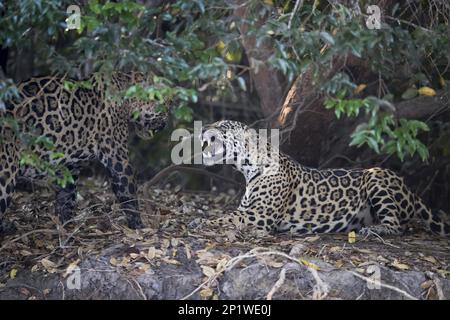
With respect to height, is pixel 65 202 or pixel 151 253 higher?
pixel 65 202

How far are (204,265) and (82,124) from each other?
6.69 ft

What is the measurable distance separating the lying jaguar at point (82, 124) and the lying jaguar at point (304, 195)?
0.83 m

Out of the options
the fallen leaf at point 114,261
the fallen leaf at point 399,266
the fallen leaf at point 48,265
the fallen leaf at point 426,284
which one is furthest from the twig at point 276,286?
the fallen leaf at point 48,265

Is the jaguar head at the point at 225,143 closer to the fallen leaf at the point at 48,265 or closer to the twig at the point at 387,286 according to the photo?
the fallen leaf at the point at 48,265

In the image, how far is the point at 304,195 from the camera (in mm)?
9680

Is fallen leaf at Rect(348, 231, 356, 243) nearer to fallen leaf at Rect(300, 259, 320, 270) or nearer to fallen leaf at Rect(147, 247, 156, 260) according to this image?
fallen leaf at Rect(300, 259, 320, 270)

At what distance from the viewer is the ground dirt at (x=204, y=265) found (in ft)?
25.4


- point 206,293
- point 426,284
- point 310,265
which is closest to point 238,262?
point 206,293

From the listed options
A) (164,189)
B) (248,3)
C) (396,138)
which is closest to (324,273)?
(396,138)

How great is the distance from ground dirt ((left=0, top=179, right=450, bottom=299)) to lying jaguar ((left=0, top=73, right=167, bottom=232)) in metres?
0.33

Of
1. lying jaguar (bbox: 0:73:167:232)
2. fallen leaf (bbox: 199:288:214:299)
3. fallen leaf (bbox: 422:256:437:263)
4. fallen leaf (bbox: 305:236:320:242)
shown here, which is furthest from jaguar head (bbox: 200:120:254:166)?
fallen leaf (bbox: 422:256:437:263)

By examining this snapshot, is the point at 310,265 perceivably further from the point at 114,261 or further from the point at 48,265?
the point at 48,265

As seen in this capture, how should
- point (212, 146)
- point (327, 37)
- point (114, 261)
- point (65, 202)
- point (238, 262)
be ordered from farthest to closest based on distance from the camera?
point (65, 202)
point (212, 146)
point (114, 261)
point (238, 262)
point (327, 37)
